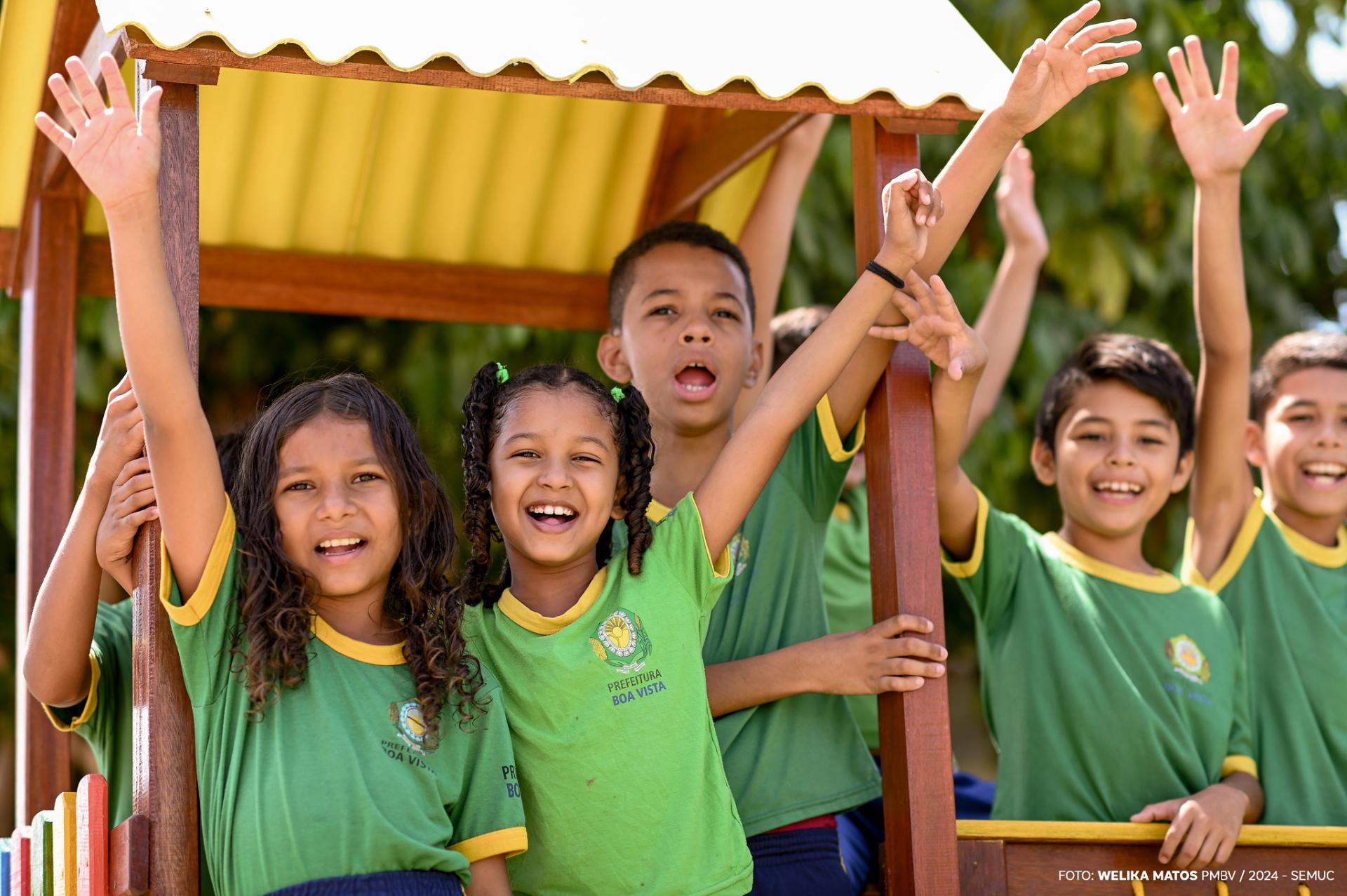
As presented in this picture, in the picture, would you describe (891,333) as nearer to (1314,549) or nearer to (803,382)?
(803,382)

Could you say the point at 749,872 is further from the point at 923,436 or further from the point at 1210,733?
the point at 1210,733

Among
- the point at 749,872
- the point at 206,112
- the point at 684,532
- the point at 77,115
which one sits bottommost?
the point at 749,872

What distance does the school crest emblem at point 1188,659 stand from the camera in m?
4.19

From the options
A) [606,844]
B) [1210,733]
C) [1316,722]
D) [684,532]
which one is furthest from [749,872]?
[1316,722]

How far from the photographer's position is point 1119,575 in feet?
14.3

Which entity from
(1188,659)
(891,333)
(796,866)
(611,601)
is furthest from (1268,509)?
(611,601)

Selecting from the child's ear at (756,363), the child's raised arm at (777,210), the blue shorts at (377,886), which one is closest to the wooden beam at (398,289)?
the child's raised arm at (777,210)

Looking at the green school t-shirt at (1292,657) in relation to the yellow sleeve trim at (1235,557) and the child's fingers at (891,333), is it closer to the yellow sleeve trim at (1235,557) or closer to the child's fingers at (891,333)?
the yellow sleeve trim at (1235,557)

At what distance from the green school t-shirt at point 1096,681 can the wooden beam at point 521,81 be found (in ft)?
3.81

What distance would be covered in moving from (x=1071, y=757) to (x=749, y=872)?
1155mm

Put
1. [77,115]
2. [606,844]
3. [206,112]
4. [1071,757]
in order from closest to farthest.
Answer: [77,115]
[606,844]
[1071,757]
[206,112]

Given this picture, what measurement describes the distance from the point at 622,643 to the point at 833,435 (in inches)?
33.1

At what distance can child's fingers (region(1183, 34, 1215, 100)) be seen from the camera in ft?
13.2

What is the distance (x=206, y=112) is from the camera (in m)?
4.87
